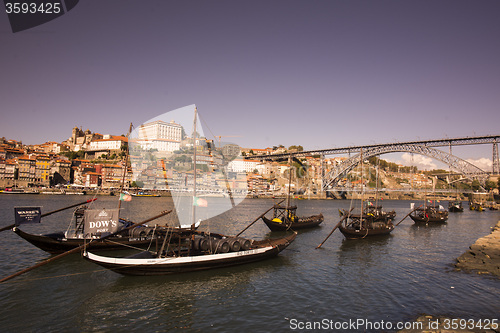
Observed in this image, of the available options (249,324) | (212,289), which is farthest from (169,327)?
(212,289)

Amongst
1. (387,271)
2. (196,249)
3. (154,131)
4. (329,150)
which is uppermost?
(329,150)

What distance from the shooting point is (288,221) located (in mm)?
28109

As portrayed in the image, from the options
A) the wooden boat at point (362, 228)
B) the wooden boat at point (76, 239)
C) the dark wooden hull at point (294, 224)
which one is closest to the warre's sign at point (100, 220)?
the wooden boat at point (76, 239)

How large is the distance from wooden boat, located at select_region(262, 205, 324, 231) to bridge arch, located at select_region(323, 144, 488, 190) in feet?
176

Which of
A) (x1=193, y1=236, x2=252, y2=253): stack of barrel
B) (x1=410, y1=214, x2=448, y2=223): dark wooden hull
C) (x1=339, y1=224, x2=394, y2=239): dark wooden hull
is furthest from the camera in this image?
(x1=410, y1=214, x2=448, y2=223): dark wooden hull

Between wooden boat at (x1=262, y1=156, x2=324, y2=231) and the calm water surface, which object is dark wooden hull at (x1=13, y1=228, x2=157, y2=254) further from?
wooden boat at (x1=262, y1=156, x2=324, y2=231)

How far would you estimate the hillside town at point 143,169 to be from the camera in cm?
4338

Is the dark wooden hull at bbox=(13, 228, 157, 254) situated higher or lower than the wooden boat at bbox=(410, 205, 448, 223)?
higher

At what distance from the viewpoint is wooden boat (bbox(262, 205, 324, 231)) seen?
27.0 meters

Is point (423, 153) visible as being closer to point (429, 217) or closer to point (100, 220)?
point (429, 217)

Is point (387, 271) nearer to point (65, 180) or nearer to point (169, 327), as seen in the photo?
point (169, 327)

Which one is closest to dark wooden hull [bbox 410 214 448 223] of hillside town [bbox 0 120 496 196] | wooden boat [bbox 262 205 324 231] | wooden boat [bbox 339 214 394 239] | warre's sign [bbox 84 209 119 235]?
hillside town [bbox 0 120 496 196]

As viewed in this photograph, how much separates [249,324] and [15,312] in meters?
7.42

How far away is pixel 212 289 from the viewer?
12.0m
